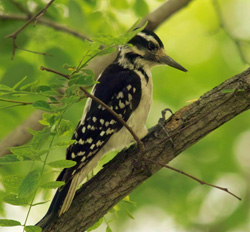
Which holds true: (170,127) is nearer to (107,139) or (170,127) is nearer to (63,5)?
(107,139)

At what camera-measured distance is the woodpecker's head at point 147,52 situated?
4.61 m

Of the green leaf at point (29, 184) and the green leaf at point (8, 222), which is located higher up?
the green leaf at point (29, 184)

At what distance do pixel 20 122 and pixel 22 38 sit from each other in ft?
2.42

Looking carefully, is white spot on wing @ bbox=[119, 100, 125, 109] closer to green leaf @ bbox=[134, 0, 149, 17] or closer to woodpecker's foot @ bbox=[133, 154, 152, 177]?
woodpecker's foot @ bbox=[133, 154, 152, 177]

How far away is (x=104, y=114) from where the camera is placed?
406 cm

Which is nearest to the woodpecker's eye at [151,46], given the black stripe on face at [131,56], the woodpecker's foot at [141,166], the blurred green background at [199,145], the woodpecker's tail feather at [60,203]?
the black stripe on face at [131,56]

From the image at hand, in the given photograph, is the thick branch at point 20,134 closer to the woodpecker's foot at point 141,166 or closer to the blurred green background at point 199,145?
the blurred green background at point 199,145

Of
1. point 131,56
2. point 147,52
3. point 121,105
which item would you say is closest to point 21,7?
point 131,56

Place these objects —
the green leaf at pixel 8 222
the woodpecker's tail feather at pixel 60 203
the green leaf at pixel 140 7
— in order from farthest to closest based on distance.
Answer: the green leaf at pixel 140 7, the woodpecker's tail feather at pixel 60 203, the green leaf at pixel 8 222

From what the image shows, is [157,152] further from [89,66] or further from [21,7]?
[21,7]

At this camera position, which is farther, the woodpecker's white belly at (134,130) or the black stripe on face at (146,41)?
the black stripe on face at (146,41)

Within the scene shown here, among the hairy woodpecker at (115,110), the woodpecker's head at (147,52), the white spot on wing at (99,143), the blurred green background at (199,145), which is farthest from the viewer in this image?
the blurred green background at (199,145)

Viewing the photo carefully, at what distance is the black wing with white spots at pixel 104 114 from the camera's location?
384cm

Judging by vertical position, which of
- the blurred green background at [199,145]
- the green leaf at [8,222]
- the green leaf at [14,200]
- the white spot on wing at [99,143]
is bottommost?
the green leaf at [8,222]
